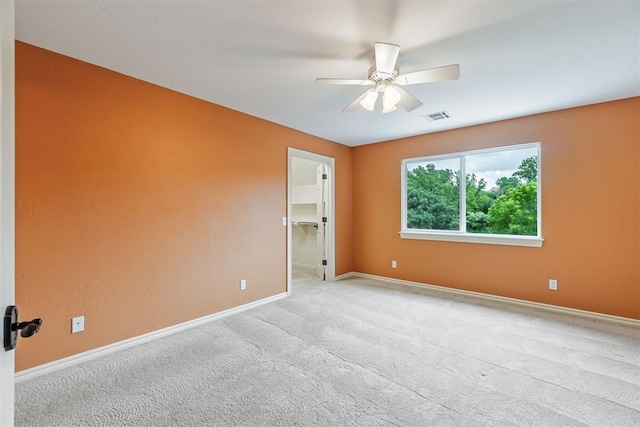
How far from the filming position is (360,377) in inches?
83.2

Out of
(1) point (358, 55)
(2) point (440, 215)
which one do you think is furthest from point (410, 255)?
(1) point (358, 55)

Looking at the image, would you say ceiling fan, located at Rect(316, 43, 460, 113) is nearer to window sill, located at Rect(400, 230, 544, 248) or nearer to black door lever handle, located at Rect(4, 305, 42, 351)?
black door lever handle, located at Rect(4, 305, 42, 351)

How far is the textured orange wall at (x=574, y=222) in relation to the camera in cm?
306

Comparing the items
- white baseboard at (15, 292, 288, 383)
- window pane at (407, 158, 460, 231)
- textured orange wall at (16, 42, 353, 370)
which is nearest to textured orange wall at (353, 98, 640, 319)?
window pane at (407, 158, 460, 231)

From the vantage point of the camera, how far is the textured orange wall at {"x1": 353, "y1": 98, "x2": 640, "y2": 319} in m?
3.06

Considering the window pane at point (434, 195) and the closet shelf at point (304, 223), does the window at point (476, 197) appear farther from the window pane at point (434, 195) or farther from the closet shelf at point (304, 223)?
the closet shelf at point (304, 223)

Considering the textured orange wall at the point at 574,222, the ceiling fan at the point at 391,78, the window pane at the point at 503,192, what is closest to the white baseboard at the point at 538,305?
the textured orange wall at the point at 574,222

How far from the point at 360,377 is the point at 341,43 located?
2.49 m

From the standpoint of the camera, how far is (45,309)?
84.4 inches

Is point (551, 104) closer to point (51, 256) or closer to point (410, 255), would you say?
point (410, 255)

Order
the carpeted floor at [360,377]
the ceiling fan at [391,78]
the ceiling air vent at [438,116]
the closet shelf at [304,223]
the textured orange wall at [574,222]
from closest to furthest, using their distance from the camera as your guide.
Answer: the carpeted floor at [360,377]
the ceiling fan at [391,78]
the textured orange wall at [574,222]
the ceiling air vent at [438,116]
the closet shelf at [304,223]

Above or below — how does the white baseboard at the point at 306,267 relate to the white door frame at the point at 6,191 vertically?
below

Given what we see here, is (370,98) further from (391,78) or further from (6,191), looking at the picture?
(6,191)

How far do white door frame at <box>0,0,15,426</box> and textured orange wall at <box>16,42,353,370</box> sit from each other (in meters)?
1.81
